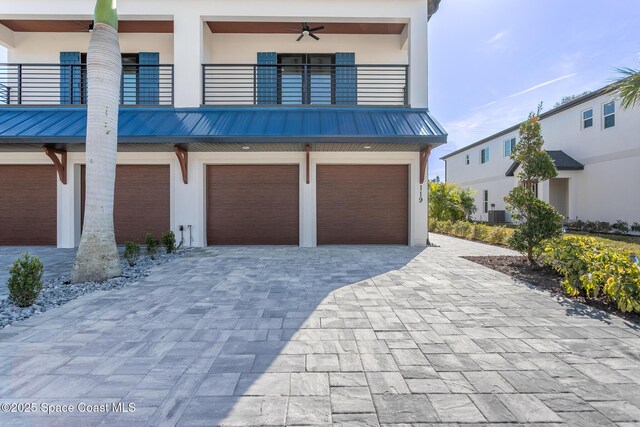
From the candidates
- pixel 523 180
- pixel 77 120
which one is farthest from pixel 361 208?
pixel 77 120

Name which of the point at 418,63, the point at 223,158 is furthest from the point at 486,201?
the point at 223,158

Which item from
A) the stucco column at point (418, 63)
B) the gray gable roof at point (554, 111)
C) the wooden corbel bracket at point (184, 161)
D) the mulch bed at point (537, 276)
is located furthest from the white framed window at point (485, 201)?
the wooden corbel bracket at point (184, 161)

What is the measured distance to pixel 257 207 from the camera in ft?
35.0

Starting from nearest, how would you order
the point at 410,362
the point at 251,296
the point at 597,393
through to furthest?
the point at 597,393 → the point at 410,362 → the point at 251,296

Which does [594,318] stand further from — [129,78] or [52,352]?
[129,78]

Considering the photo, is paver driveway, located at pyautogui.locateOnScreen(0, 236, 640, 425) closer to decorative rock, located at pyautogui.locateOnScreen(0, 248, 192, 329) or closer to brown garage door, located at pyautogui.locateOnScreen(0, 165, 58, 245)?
decorative rock, located at pyautogui.locateOnScreen(0, 248, 192, 329)

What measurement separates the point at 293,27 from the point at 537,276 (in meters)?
11.3

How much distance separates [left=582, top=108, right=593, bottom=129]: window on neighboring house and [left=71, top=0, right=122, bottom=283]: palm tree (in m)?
21.6

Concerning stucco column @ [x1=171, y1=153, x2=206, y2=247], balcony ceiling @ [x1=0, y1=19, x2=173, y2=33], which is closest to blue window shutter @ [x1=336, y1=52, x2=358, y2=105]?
stucco column @ [x1=171, y1=153, x2=206, y2=247]

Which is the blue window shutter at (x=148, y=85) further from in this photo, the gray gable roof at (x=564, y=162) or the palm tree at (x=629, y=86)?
the gray gable roof at (x=564, y=162)

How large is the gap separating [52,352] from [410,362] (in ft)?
12.6

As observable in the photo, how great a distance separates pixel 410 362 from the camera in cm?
304

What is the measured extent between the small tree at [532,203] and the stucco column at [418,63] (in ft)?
12.1

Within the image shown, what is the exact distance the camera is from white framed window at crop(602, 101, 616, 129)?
14688mm
